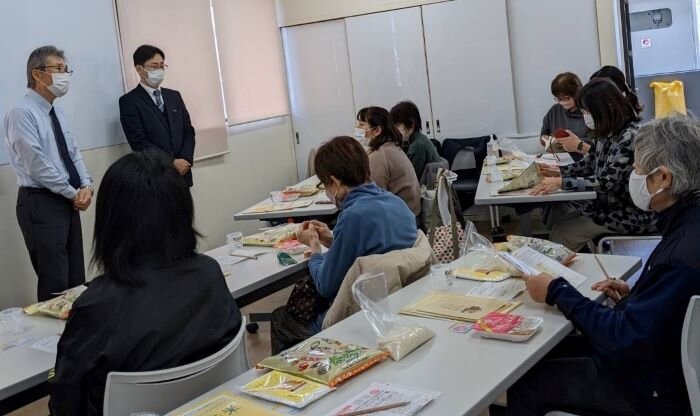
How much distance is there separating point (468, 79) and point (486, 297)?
4632 mm

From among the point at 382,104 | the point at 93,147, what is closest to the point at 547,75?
the point at 382,104

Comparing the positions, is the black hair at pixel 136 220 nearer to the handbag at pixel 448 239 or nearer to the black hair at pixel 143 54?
the handbag at pixel 448 239

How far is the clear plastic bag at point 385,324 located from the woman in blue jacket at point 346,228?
1.74 feet

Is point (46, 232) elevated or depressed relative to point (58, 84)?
depressed

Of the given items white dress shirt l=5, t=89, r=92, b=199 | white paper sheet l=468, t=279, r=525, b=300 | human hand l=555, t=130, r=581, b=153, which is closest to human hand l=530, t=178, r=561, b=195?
human hand l=555, t=130, r=581, b=153

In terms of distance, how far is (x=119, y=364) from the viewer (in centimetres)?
166

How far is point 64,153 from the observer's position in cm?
408

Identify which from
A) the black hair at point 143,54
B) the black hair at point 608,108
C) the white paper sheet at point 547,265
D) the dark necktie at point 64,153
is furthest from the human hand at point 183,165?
the white paper sheet at point 547,265

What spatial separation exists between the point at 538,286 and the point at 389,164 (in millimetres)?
2391

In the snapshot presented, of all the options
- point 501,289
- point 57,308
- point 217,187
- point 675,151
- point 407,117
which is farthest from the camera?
point 217,187

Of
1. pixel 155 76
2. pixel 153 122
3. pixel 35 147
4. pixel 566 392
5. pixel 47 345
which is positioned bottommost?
pixel 566 392

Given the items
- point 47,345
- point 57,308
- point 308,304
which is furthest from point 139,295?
point 308,304

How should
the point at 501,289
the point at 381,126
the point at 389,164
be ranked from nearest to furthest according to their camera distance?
the point at 501,289 → the point at 389,164 → the point at 381,126

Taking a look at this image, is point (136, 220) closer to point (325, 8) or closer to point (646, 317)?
point (646, 317)
